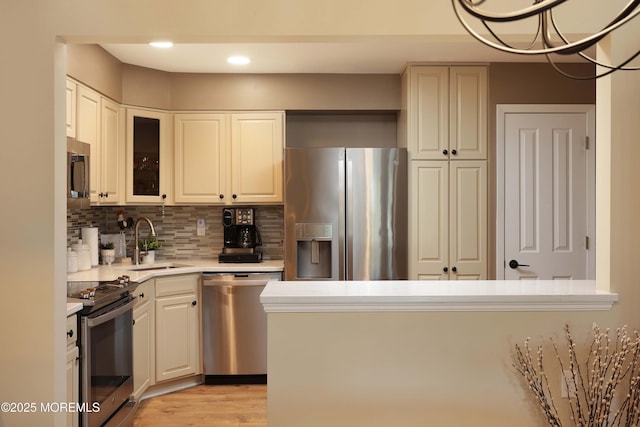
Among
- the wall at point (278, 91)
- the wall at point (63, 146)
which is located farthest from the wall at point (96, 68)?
the wall at point (63, 146)

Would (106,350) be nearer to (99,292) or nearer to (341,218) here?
(99,292)

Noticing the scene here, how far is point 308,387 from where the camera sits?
2062 mm

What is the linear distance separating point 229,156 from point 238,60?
763mm

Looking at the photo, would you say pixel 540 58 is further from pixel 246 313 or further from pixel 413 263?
pixel 246 313

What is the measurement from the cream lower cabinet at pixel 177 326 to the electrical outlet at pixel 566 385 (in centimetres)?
260

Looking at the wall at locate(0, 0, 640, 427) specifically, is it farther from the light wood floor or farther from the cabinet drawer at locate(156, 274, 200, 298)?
the cabinet drawer at locate(156, 274, 200, 298)

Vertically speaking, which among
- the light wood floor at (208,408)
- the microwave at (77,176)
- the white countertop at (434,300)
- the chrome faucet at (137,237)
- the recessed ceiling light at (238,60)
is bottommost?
the light wood floor at (208,408)

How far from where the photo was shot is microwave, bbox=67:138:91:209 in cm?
280

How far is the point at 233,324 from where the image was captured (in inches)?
154

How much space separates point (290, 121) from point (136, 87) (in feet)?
4.15

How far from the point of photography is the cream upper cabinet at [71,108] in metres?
3.11

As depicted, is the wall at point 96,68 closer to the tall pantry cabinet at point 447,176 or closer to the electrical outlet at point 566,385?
the tall pantry cabinet at point 447,176

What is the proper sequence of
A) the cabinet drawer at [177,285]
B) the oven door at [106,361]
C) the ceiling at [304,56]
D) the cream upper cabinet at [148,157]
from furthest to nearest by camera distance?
the cream upper cabinet at [148,157] → the cabinet drawer at [177,285] → the ceiling at [304,56] → the oven door at [106,361]

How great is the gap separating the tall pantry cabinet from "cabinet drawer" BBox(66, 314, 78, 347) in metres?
2.30
